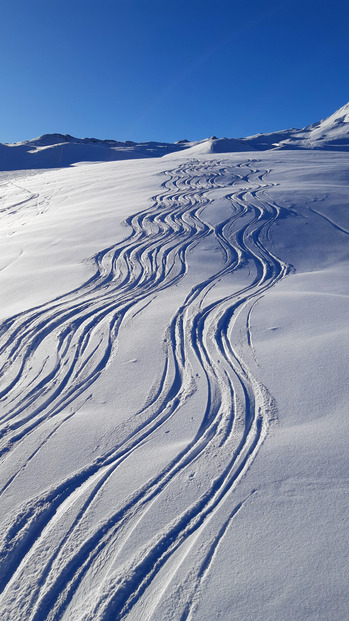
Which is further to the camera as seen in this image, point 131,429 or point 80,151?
point 80,151

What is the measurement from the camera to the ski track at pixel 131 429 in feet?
7.61

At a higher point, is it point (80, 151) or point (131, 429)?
point (80, 151)

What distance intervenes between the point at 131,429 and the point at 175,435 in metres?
0.37

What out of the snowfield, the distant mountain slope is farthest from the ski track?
the distant mountain slope

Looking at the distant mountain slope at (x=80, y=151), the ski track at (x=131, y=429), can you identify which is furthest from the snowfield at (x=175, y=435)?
the distant mountain slope at (x=80, y=151)

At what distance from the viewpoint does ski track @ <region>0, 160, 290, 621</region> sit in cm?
232

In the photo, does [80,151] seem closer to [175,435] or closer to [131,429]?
[131,429]

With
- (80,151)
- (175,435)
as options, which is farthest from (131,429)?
(80,151)

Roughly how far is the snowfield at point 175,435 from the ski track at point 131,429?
0.04 feet

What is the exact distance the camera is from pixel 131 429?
11.2 feet

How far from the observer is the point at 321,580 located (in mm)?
2139

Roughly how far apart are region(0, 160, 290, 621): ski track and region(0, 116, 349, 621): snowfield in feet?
0.04

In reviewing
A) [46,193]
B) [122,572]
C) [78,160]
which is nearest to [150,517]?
[122,572]

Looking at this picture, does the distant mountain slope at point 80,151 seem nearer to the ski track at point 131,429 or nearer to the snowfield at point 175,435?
the snowfield at point 175,435
